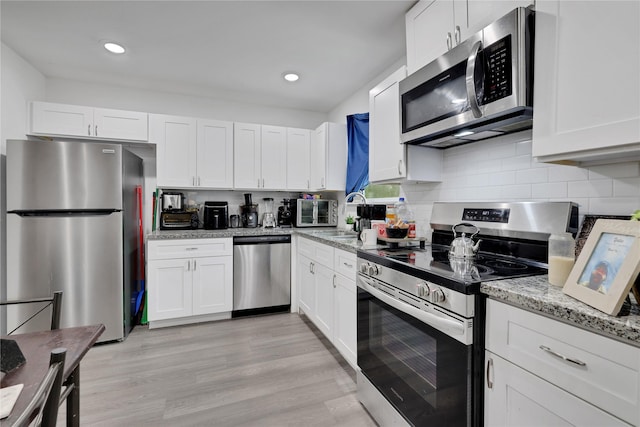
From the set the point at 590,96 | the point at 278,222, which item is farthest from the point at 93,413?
the point at 590,96

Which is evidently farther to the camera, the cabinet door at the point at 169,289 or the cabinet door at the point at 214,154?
the cabinet door at the point at 214,154

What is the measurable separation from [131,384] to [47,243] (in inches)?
56.3

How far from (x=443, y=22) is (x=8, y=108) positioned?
11.5ft

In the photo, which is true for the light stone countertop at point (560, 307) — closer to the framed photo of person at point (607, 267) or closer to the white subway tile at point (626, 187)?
the framed photo of person at point (607, 267)

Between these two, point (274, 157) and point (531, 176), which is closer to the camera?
point (531, 176)

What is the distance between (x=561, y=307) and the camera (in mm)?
818

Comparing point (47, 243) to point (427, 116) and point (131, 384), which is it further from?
point (427, 116)

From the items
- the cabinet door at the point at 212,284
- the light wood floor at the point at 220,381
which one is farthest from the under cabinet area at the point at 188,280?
the light wood floor at the point at 220,381

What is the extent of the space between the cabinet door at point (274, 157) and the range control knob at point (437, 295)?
2672mm

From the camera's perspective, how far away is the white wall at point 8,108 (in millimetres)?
2455

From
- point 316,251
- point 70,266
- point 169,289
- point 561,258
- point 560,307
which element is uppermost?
point 561,258

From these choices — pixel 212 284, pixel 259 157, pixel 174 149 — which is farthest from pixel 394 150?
→ pixel 174 149

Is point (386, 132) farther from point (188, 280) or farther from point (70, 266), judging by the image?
point (70, 266)

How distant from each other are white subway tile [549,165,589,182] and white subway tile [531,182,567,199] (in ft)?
0.09
